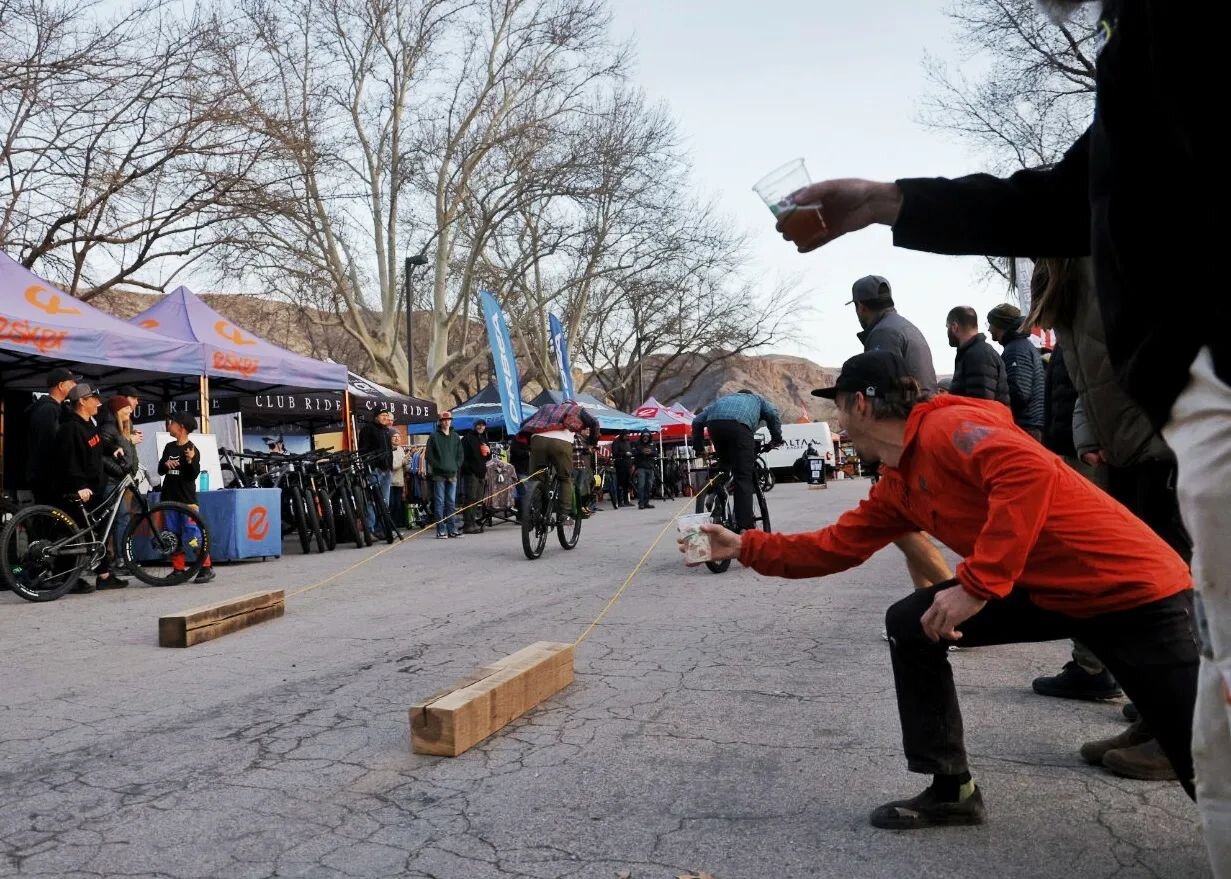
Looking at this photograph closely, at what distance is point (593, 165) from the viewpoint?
2916 cm

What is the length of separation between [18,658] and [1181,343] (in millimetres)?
6374

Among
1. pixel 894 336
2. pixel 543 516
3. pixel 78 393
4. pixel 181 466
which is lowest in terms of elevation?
pixel 543 516

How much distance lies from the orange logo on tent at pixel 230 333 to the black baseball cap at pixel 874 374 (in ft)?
37.4

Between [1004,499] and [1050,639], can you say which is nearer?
[1004,499]

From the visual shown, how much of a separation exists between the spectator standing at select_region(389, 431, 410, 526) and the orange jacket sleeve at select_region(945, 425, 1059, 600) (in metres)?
13.2

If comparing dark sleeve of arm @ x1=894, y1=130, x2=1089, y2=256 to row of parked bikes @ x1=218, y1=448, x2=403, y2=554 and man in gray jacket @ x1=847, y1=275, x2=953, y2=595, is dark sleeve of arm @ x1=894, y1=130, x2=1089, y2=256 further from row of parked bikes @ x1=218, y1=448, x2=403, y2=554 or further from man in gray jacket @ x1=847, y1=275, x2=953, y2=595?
row of parked bikes @ x1=218, y1=448, x2=403, y2=554

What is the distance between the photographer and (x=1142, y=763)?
119 inches

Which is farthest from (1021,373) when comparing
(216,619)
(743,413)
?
(216,619)

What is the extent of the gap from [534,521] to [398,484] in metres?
6.05

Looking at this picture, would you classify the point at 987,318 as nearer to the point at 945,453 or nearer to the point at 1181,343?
the point at 945,453

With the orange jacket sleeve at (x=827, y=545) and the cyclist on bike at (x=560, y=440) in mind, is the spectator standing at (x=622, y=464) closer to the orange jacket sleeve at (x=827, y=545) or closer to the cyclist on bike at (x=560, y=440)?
the cyclist on bike at (x=560, y=440)

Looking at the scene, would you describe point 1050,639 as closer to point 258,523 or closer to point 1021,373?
point 1021,373

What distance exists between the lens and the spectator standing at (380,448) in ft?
46.2

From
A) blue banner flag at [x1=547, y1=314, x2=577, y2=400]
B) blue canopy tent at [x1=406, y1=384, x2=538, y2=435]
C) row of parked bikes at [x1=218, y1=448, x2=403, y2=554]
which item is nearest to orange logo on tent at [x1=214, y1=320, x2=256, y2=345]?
row of parked bikes at [x1=218, y1=448, x2=403, y2=554]
